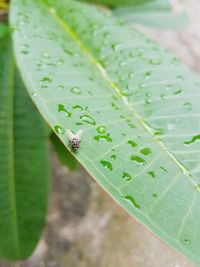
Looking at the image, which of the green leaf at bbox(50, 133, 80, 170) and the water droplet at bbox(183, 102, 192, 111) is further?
the green leaf at bbox(50, 133, 80, 170)

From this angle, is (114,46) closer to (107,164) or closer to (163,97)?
(163,97)

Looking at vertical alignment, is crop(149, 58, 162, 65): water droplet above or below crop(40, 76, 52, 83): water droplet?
below

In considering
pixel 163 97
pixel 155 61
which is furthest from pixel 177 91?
pixel 155 61

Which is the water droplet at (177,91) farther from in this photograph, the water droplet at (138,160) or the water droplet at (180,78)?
the water droplet at (138,160)

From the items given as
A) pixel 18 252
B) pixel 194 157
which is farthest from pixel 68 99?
pixel 18 252

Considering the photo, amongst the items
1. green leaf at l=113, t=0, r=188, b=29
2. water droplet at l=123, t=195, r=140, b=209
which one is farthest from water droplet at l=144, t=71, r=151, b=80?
green leaf at l=113, t=0, r=188, b=29

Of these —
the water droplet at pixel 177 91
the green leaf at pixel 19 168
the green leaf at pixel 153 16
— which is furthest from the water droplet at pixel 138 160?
the green leaf at pixel 153 16

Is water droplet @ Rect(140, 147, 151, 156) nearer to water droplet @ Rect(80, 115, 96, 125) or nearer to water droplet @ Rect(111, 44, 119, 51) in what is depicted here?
water droplet @ Rect(80, 115, 96, 125)
